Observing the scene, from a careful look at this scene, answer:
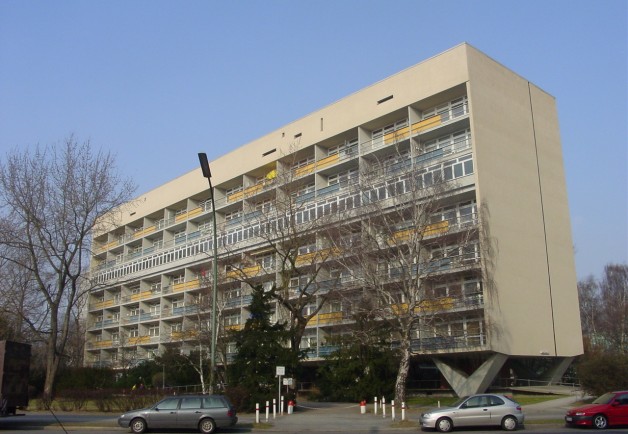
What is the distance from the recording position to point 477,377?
120 ft

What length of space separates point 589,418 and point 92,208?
32.3 metres

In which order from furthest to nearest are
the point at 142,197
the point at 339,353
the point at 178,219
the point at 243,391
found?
the point at 142,197, the point at 178,219, the point at 339,353, the point at 243,391

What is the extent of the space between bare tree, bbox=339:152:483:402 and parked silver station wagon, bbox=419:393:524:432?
363 inches

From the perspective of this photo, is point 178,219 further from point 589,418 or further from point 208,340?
point 589,418

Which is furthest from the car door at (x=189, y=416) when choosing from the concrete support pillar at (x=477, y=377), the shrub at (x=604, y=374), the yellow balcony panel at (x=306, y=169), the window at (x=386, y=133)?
the yellow balcony panel at (x=306, y=169)

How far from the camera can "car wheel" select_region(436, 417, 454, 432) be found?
20328 mm

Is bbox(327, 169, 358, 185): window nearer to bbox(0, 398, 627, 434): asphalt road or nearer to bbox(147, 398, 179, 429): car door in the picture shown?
bbox(0, 398, 627, 434): asphalt road

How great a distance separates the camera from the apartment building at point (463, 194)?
3581cm

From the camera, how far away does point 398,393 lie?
2989cm

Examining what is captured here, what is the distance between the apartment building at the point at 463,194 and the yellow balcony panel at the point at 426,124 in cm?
8

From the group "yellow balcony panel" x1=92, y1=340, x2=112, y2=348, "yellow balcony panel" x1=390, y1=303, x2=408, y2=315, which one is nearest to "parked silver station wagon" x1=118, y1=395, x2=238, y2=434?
"yellow balcony panel" x1=390, y1=303, x2=408, y2=315

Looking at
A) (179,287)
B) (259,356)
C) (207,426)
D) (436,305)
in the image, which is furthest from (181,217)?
(207,426)

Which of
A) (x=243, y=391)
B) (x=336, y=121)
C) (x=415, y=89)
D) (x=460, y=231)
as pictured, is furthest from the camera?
(x=336, y=121)

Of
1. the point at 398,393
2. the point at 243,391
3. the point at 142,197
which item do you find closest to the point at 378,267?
the point at 398,393
